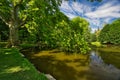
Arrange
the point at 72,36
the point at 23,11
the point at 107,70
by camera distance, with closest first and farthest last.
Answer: the point at 107,70 < the point at 72,36 < the point at 23,11

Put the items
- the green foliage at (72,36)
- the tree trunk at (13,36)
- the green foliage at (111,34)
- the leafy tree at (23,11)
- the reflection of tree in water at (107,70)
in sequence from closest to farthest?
the reflection of tree in water at (107,70)
the green foliage at (72,36)
the leafy tree at (23,11)
the tree trunk at (13,36)
the green foliage at (111,34)

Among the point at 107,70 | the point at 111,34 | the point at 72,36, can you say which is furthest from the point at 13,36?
the point at 111,34

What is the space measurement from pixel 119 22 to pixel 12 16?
90626mm

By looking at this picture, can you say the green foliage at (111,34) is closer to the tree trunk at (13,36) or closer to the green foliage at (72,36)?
the tree trunk at (13,36)

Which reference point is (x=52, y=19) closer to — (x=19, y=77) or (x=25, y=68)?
(x=25, y=68)

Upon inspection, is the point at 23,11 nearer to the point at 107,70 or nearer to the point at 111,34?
the point at 107,70

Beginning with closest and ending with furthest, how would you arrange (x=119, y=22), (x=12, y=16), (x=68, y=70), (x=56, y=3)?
(x=68, y=70)
(x=56, y=3)
(x=12, y=16)
(x=119, y=22)

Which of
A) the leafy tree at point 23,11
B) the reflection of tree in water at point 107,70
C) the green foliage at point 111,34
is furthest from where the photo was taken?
the green foliage at point 111,34

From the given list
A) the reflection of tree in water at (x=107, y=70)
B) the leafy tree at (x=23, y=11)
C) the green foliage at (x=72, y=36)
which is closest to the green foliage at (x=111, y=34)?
the leafy tree at (x=23, y=11)

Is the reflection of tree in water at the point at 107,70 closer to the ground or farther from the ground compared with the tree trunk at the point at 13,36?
closer to the ground

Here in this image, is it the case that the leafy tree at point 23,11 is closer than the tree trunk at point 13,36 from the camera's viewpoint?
Yes

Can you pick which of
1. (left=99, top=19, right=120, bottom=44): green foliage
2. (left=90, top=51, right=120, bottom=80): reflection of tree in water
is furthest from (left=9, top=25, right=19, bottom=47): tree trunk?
(left=99, top=19, right=120, bottom=44): green foliage

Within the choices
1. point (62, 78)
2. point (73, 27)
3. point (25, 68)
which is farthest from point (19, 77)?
point (73, 27)

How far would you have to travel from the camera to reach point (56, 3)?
113ft
